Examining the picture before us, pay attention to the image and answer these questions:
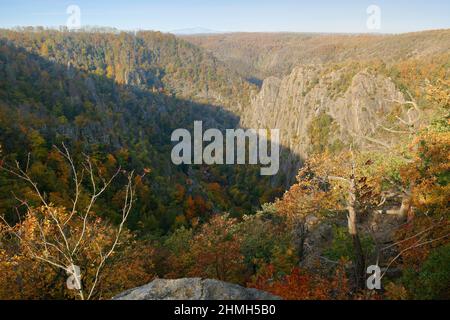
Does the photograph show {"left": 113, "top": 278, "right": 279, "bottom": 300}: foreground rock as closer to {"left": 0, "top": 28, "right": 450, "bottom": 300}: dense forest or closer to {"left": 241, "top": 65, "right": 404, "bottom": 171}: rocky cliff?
{"left": 0, "top": 28, "right": 450, "bottom": 300}: dense forest

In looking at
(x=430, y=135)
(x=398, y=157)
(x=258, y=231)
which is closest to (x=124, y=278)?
(x=258, y=231)

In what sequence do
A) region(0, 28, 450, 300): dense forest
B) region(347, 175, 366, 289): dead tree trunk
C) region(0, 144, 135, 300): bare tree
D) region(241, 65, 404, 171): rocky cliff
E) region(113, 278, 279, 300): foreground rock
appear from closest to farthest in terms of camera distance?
region(113, 278, 279, 300): foreground rock
region(0, 144, 135, 300): bare tree
region(347, 175, 366, 289): dead tree trunk
region(0, 28, 450, 300): dense forest
region(241, 65, 404, 171): rocky cliff

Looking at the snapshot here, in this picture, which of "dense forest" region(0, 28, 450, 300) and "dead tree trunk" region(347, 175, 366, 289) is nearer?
"dead tree trunk" region(347, 175, 366, 289)

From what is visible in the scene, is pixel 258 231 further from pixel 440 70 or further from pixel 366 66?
pixel 366 66

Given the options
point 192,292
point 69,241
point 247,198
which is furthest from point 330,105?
point 192,292

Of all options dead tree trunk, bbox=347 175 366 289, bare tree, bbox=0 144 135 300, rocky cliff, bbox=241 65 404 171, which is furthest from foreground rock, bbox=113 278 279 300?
rocky cliff, bbox=241 65 404 171

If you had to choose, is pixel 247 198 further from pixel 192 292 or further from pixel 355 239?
pixel 192 292
